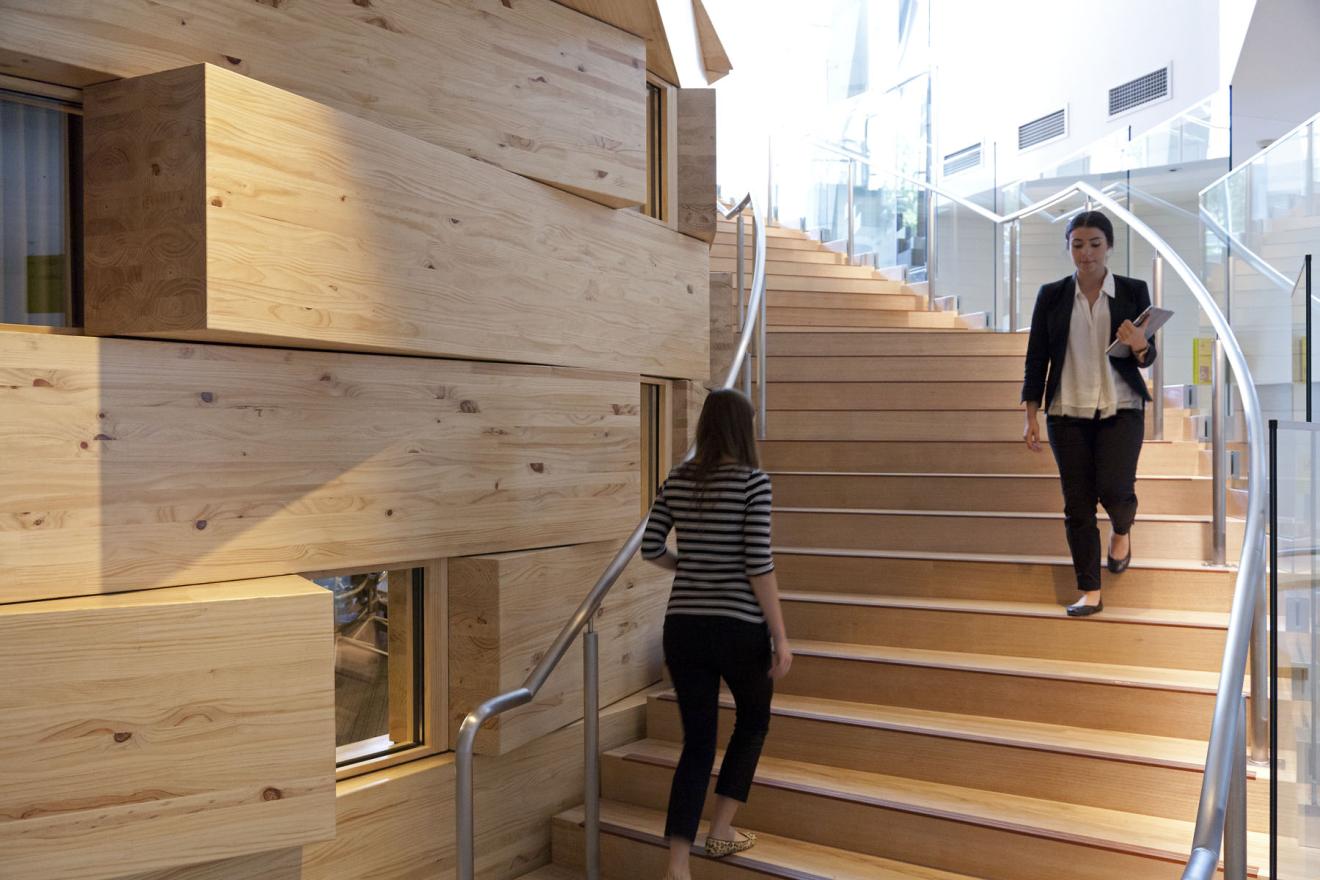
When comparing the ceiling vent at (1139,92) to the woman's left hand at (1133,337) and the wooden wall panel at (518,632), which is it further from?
the wooden wall panel at (518,632)

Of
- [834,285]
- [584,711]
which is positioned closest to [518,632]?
[584,711]

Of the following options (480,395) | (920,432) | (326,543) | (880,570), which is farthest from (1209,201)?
(326,543)

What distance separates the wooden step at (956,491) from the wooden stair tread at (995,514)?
57 mm

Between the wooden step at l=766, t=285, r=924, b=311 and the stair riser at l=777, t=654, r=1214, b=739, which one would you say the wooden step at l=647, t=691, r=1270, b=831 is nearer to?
the stair riser at l=777, t=654, r=1214, b=739

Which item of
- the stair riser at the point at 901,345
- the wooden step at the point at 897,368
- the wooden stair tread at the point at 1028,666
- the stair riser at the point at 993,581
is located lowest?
the wooden stair tread at the point at 1028,666

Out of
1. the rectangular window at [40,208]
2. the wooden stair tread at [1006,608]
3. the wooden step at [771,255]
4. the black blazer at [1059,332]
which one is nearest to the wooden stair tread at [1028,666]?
the wooden stair tread at [1006,608]

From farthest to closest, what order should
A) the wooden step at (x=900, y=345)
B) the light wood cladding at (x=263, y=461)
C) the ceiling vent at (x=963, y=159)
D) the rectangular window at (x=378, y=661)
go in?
the ceiling vent at (x=963, y=159) → the wooden step at (x=900, y=345) → the rectangular window at (x=378, y=661) → the light wood cladding at (x=263, y=461)

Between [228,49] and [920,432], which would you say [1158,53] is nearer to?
[920,432]

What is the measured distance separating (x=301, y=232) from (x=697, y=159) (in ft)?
7.90

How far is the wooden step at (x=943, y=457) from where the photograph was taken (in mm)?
5055

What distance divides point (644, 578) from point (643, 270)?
1248 millimetres

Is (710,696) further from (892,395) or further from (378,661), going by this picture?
(892,395)

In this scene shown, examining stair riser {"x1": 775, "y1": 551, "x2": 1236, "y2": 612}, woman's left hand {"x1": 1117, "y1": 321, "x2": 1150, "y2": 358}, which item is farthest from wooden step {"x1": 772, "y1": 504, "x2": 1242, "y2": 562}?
woman's left hand {"x1": 1117, "y1": 321, "x2": 1150, "y2": 358}

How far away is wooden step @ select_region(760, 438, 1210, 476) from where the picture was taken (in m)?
5.05
